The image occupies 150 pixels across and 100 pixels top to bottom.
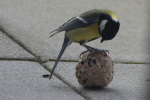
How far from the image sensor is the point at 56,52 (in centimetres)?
547

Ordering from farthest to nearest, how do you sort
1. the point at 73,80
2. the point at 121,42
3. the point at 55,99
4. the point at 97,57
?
the point at 121,42, the point at 73,80, the point at 97,57, the point at 55,99

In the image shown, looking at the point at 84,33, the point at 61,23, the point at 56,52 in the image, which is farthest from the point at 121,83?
the point at 61,23

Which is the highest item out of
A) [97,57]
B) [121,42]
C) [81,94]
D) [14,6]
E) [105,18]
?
[105,18]

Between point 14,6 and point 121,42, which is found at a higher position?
point 121,42

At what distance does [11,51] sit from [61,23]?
1.73m

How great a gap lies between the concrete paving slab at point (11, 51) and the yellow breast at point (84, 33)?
85 cm

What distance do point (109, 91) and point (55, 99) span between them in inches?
25.6

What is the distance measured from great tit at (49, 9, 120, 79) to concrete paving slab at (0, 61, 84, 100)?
525mm

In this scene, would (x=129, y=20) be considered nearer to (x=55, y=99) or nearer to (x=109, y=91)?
(x=109, y=91)

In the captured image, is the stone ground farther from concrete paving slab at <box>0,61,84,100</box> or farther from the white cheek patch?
the white cheek patch

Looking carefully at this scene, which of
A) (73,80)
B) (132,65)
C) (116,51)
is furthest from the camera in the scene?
(116,51)

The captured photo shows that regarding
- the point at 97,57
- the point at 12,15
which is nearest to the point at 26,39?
the point at 12,15

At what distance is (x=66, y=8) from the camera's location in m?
7.84

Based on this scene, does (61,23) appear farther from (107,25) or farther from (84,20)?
(107,25)
